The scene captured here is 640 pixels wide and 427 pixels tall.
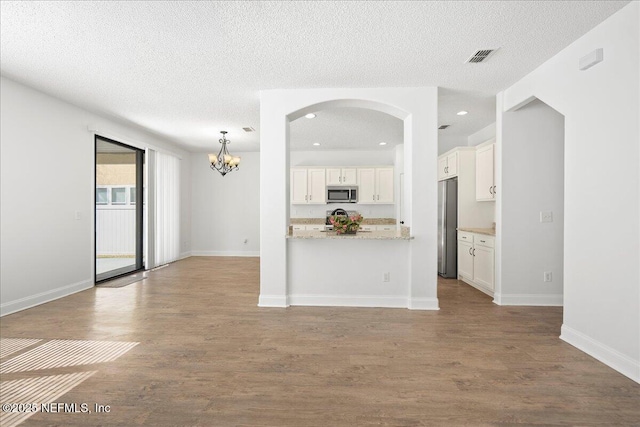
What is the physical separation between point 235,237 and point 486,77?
21.9ft

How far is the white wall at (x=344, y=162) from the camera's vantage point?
25.6 feet

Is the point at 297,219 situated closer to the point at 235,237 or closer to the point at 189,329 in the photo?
the point at 235,237

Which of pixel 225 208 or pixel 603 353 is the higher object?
pixel 225 208

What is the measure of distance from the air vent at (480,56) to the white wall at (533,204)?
122 centimetres

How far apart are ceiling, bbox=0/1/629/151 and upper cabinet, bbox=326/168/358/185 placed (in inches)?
122

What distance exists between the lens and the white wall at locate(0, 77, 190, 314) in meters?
3.75

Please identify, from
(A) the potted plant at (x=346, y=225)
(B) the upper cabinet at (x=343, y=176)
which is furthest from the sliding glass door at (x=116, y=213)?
(A) the potted plant at (x=346, y=225)

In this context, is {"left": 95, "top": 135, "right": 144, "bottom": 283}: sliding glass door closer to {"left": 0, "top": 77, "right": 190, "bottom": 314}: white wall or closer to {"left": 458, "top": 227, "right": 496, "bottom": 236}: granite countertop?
{"left": 0, "top": 77, "right": 190, "bottom": 314}: white wall

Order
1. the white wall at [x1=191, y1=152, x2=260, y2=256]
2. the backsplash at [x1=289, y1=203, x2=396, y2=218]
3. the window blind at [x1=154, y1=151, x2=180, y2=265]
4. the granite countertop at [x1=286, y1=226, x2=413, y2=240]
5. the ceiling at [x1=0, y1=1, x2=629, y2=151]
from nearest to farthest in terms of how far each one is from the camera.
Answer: the ceiling at [x1=0, y1=1, x2=629, y2=151] < the granite countertop at [x1=286, y1=226, x2=413, y2=240] < the window blind at [x1=154, y1=151, x2=180, y2=265] < the backsplash at [x1=289, y1=203, x2=396, y2=218] < the white wall at [x1=191, y1=152, x2=260, y2=256]

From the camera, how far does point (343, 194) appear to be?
753 centimetres

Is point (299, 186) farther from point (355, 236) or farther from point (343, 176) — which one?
point (355, 236)

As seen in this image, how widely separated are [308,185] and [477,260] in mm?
4070

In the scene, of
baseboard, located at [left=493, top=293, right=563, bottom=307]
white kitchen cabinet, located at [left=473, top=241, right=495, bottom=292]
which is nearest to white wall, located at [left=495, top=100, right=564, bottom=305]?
baseboard, located at [left=493, top=293, right=563, bottom=307]

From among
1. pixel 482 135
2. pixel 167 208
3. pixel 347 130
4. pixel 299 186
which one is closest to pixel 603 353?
pixel 482 135
